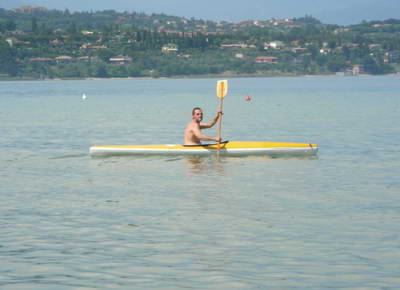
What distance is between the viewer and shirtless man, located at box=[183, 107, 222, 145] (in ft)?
91.9

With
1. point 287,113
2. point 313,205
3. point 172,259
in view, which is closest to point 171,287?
point 172,259

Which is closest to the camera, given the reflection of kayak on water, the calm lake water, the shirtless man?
the calm lake water

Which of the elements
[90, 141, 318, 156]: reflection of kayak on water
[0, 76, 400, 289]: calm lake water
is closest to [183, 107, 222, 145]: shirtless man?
[90, 141, 318, 156]: reflection of kayak on water

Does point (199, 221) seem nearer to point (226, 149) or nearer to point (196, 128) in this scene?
point (196, 128)

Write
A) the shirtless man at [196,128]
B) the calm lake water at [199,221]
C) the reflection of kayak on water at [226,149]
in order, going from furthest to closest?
1. the reflection of kayak on water at [226,149]
2. the shirtless man at [196,128]
3. the calm lake water at [199,221]

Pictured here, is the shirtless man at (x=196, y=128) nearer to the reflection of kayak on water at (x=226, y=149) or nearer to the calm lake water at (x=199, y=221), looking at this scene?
the reflection of kayak on water at (x=226, y=149)

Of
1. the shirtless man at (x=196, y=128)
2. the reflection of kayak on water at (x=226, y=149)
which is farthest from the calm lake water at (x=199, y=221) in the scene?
the shirtless man at (x=196, y=128)

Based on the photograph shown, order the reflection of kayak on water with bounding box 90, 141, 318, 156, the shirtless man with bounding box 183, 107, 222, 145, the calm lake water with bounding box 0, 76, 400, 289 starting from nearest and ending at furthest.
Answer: the calm lake water with bounding box 0, 76, 400, 289
the shirtless man with bounding box 183, 107, 222, 145
the reflection of kayak on water with bounding box 90, 141, 318, 156

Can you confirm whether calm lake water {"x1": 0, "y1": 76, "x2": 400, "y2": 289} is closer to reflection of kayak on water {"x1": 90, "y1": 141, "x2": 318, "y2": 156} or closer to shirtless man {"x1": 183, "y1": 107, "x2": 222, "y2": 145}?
reflection of kayak on water {"x1": 90, "y1": 141, "x2": 318, "y2": 156}

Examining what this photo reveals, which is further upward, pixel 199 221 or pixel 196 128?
pixel 196 128

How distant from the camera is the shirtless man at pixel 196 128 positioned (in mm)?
28016

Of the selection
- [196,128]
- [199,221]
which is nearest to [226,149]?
[196,128]

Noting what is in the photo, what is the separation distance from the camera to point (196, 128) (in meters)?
28.5

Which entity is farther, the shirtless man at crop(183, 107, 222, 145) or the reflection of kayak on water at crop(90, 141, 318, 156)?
the reflection of kayak on water at crop(90, 141, 318, 156)
